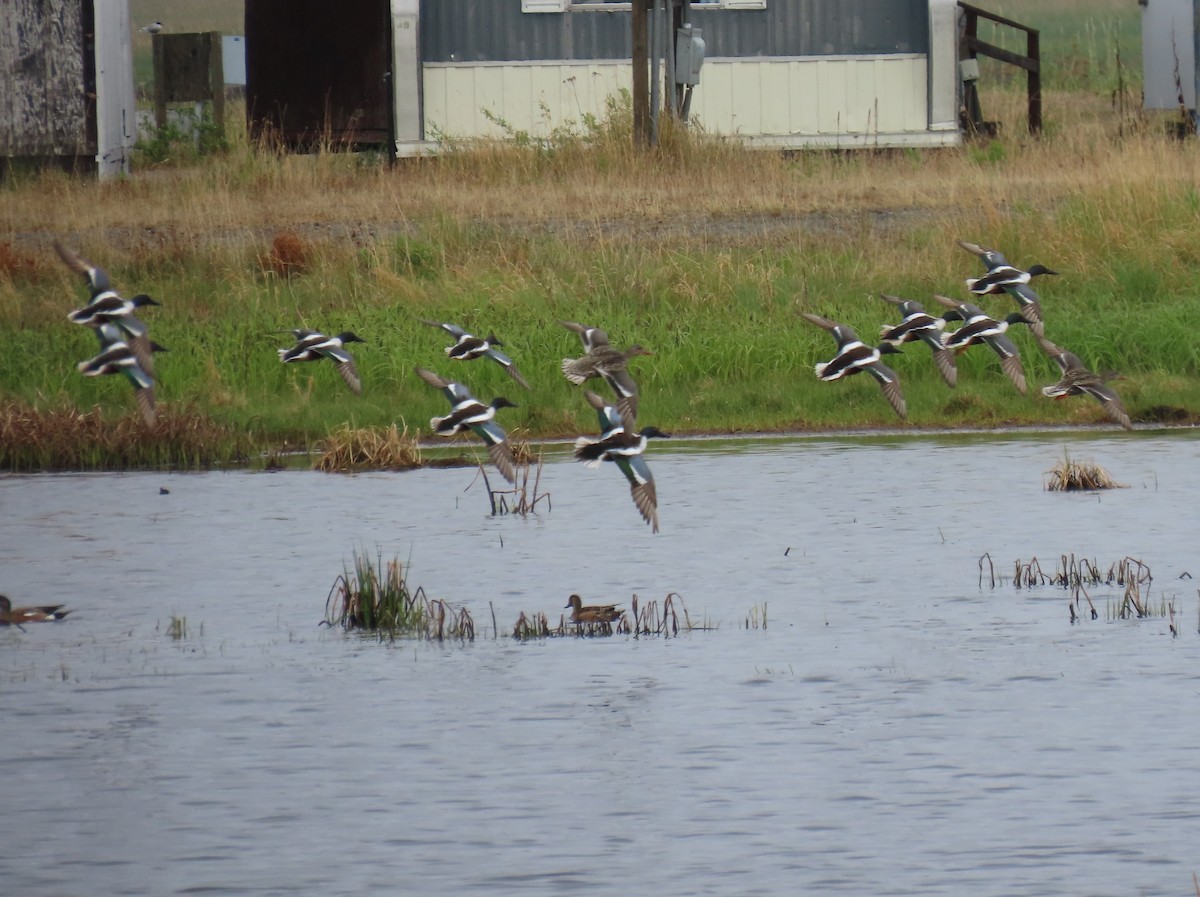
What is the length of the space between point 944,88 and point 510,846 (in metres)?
19.3

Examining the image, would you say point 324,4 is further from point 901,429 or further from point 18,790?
point 18,790

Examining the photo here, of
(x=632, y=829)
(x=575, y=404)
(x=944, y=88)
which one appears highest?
(x=944, y=88)

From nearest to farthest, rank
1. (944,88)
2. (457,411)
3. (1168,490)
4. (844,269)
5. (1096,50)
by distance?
(457,411)
(1168,490)
(844,269)
(944,88)
(1096,50)

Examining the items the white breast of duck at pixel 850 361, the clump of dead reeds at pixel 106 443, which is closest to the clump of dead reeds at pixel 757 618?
the white breast of duck at pixel 850 361

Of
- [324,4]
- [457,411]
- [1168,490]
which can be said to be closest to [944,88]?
[324,4]

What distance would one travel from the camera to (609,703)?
938cm

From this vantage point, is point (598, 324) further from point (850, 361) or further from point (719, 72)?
point (719, 72)

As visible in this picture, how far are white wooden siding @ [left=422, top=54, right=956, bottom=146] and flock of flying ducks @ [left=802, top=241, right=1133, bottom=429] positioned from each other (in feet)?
35.5

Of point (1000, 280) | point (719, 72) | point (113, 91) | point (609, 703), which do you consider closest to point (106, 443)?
point (1000, 280)

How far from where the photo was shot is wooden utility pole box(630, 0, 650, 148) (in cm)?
2303

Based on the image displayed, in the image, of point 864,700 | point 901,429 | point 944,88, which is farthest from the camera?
point 944,88

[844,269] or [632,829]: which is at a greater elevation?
[844,269]

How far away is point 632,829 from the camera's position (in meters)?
7.91

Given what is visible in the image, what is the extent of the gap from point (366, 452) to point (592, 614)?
180 inches
